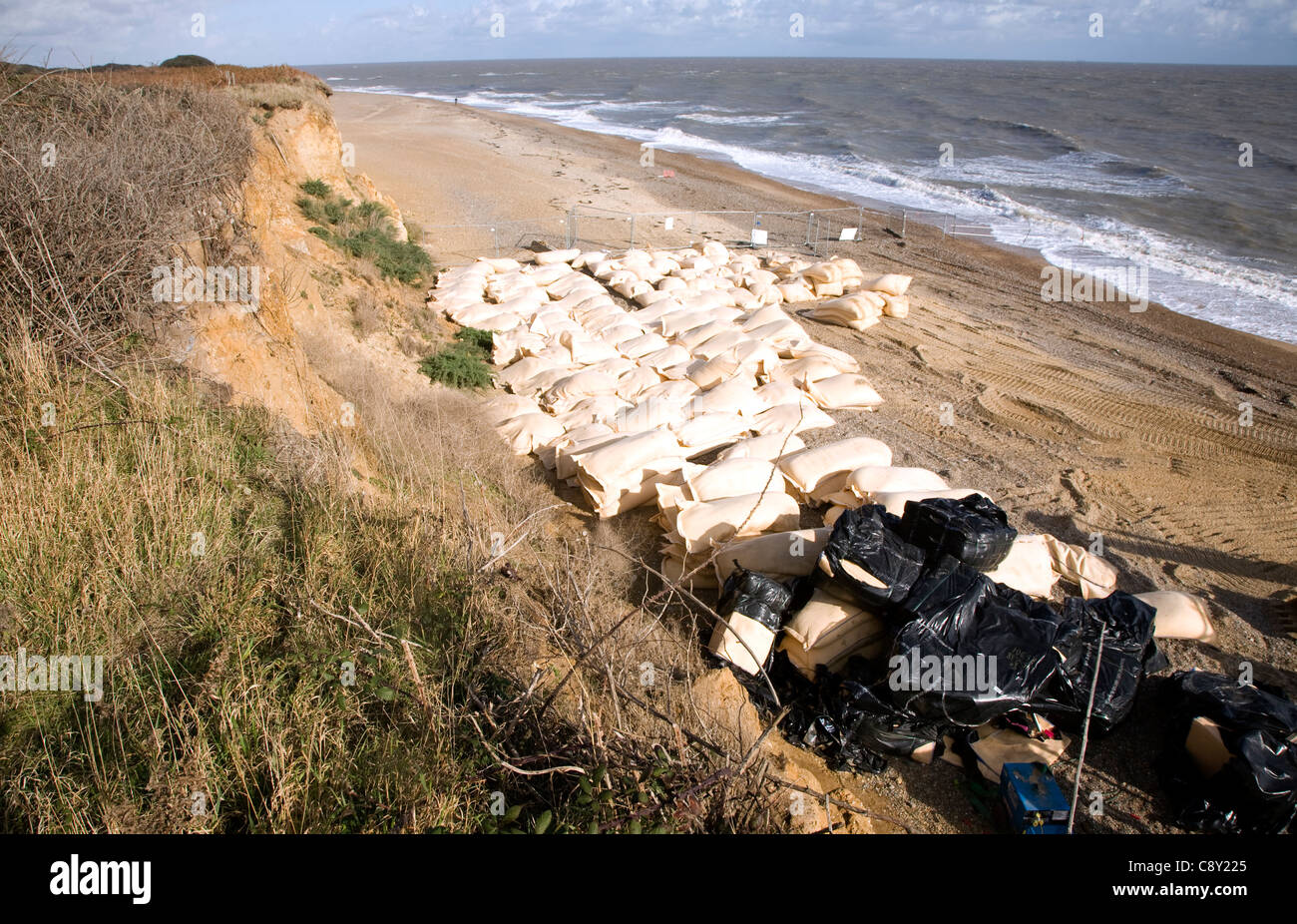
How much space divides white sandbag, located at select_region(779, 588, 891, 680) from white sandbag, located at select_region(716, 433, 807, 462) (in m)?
2.13

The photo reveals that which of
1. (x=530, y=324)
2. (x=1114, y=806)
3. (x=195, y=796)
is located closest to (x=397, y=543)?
(x=195, y=796)

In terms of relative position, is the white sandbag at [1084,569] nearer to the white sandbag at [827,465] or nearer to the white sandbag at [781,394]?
the white sandbag at [827,465]

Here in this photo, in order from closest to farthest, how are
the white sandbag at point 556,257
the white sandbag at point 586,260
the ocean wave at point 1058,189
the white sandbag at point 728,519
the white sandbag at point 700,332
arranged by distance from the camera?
1. the white sandbag at point 728,519
2. the white sandbag at point 700,332
3. the white sandbag at point 556,257
4. the white sandbag at point 586,260
5. the ocean wave at point 1058,189

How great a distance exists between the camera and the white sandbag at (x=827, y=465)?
20.2ft

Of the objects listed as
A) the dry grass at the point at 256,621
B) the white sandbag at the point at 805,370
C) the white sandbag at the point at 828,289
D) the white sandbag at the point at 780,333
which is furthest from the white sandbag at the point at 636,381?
the white sandbag at the point at 828,289

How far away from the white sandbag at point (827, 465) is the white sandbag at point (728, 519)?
0.54 metres

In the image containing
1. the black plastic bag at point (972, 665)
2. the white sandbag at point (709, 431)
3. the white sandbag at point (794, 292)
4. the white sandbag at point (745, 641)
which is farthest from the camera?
the white sandbag at point (794, 292)

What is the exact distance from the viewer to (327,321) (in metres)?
7.92

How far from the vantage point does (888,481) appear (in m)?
5.68

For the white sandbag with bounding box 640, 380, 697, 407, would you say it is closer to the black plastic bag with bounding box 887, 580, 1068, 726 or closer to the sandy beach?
the sandy beach

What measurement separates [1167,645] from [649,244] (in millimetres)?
12295

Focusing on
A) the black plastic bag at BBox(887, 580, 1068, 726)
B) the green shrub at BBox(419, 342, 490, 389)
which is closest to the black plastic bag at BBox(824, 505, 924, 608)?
the black plastic bag at BBox(887, 580, 1068, 726)

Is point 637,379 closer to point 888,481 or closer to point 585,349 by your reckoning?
point 585,349
